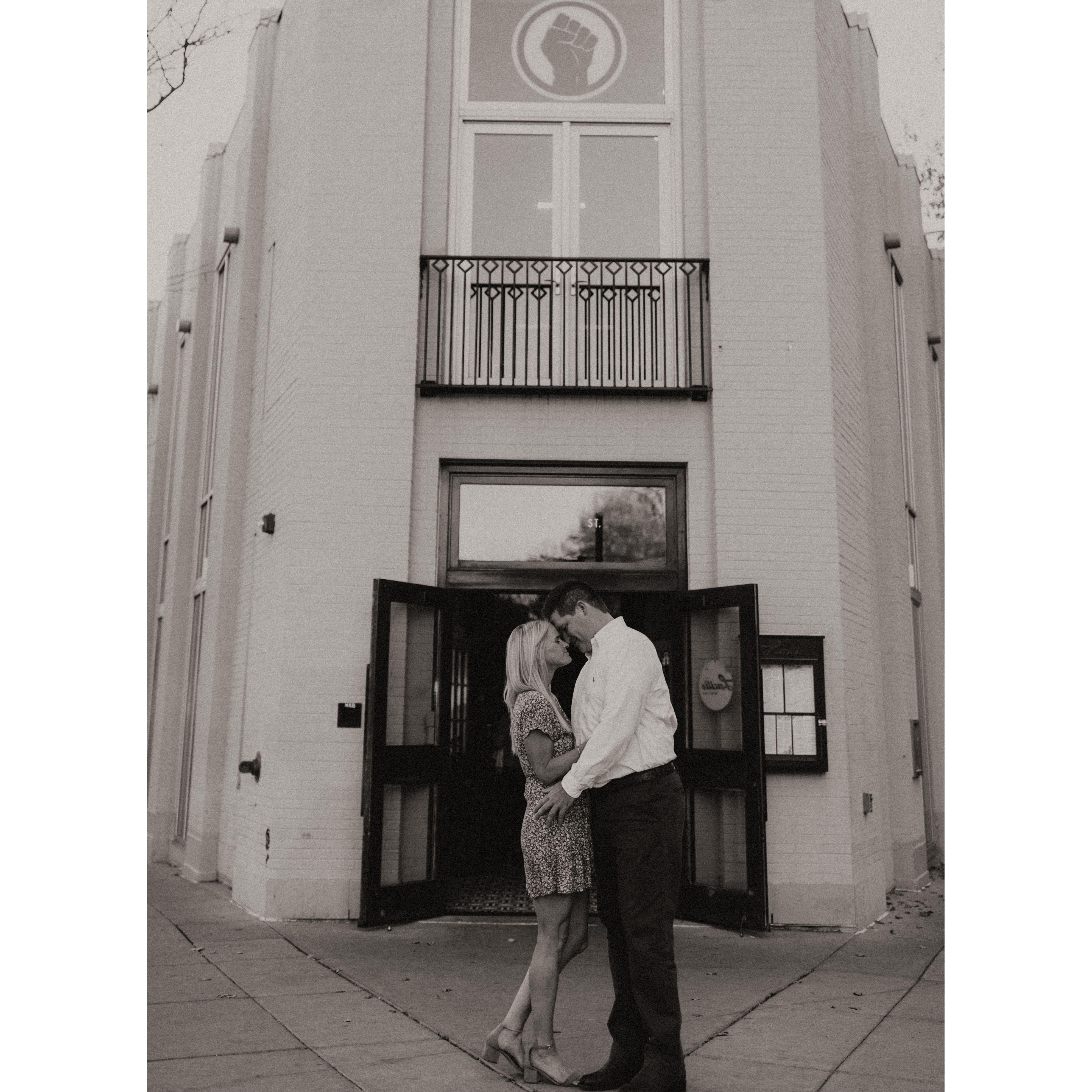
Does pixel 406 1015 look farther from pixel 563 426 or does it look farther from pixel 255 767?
pixel 563 426

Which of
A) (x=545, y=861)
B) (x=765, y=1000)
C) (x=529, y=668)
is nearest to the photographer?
(x=545, y=861)

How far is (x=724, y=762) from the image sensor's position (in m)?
6.89

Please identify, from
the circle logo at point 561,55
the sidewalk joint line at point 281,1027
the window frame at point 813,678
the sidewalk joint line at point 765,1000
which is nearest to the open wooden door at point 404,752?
the sidewalk joint line at point 281,1027

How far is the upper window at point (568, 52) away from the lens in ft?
26.3

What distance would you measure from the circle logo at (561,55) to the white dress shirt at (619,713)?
5.57m

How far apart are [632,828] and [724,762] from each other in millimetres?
3277

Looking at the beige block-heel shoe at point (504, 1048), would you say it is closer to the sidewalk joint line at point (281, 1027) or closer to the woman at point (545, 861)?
the woman at point (545, 861)

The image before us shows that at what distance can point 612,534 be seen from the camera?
7.43 m

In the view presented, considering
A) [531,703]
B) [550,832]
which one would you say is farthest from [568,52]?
[550,832]

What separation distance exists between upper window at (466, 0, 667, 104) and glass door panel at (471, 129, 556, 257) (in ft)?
1.10

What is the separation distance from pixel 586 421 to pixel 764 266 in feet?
5.67

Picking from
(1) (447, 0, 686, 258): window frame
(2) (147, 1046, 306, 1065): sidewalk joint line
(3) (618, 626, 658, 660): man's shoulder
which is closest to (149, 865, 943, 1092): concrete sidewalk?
(2) (147, 1046, 306, 1065): sidewalk joint line

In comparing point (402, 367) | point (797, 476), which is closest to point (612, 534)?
point (797, 476)
